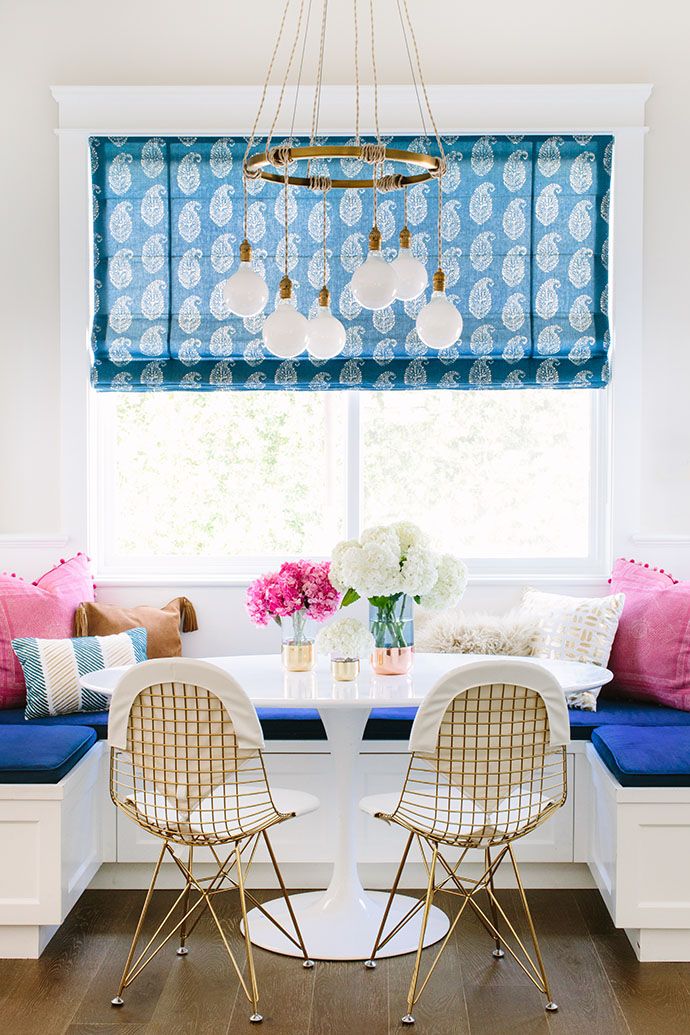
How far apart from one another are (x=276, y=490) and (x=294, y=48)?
67.9 inches

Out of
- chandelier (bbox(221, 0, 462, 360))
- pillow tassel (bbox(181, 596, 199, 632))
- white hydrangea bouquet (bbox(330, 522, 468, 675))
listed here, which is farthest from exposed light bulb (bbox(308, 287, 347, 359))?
pillow tassel (bbox(181, 596, 199, 632))

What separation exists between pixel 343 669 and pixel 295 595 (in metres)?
0.26

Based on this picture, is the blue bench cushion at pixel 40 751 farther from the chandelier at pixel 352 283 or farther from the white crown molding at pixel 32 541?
the chandelier at pixel 352 283

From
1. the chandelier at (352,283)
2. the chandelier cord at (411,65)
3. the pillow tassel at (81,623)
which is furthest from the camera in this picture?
the chandelier cord at (411,65)

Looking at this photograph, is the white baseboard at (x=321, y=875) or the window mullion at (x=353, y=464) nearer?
the white baseboard at (x=321, y=875)

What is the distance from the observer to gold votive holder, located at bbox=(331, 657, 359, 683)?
3209 mm

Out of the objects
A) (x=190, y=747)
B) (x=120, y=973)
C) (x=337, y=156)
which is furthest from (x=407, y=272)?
(x=120, y=973)

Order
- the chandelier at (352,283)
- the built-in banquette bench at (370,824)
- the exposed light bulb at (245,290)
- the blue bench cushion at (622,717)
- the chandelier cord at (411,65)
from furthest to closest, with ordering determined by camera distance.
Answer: the chandelier cord at (411,65) < the blue bench cushion at (622,717) < the built-in banquette bench at (370,824) < the exposed light bulb at (245,290) < the chandelier at (352,283)

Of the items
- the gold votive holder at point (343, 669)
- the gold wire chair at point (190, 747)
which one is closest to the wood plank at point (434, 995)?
the gold wire chair at point (190, 747)

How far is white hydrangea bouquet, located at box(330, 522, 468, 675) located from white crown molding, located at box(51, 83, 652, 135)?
1.98m

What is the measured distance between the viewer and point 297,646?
332 cm

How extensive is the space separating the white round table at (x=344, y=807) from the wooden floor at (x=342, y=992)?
7 cm

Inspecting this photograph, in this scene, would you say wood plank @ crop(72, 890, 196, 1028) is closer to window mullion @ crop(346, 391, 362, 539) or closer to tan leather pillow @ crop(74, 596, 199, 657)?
tan leather pillow @ crop(74, 596, 199, 657)

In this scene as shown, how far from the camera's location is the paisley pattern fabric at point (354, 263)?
14.5 ft
